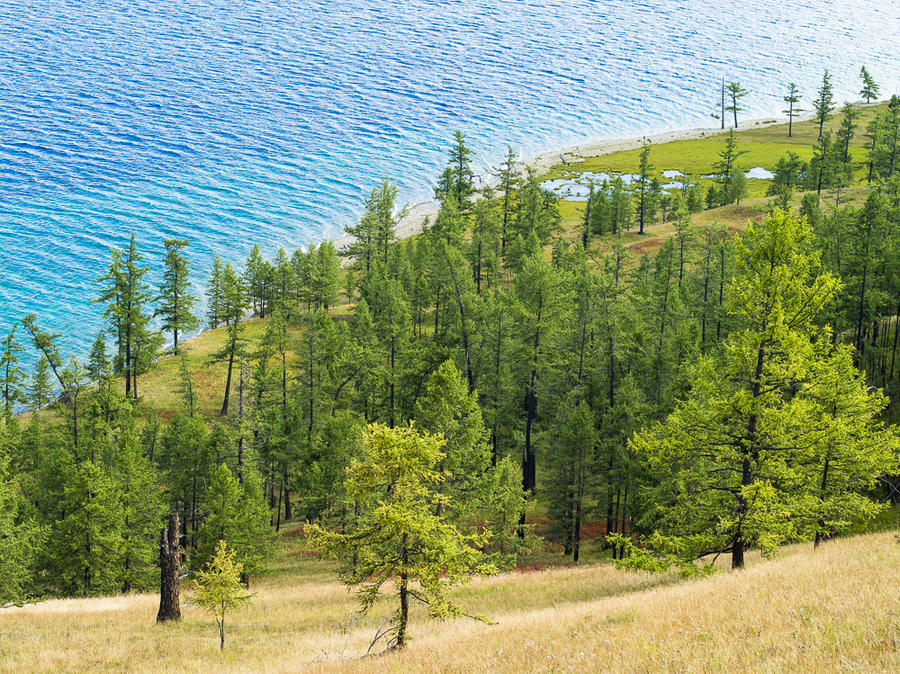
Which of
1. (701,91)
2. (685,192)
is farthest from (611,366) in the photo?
(701,91)

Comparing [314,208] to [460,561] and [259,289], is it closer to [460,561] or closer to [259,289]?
[259,289]

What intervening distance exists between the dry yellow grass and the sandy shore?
293 ft

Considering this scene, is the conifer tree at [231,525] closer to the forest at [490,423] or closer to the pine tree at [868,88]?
the forest at [490,423]

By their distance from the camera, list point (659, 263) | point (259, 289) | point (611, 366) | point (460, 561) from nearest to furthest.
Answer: point (460, 561) → point (611, 366) → point (659, 263) → point (259, 289)

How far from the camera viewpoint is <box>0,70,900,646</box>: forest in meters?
20.7

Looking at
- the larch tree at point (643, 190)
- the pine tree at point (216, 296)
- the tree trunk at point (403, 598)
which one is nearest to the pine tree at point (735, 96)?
the larch tree at point (643, 190)

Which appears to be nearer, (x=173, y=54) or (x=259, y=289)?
(x=259, y=289)

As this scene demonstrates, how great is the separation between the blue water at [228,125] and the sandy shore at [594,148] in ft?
12.5

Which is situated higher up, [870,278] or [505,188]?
[505,188]

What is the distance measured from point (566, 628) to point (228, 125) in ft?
475

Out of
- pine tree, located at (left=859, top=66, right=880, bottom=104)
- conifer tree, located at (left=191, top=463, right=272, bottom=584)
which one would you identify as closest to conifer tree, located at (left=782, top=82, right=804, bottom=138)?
pine tree, located at (left=859, top=66, right=880, bottom=104)

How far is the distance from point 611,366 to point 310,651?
117 feet

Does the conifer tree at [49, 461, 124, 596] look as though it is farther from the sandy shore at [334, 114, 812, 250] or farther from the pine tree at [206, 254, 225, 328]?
the sandy shore at [334, 114, 812, 250]

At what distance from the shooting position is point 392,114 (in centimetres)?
15875
